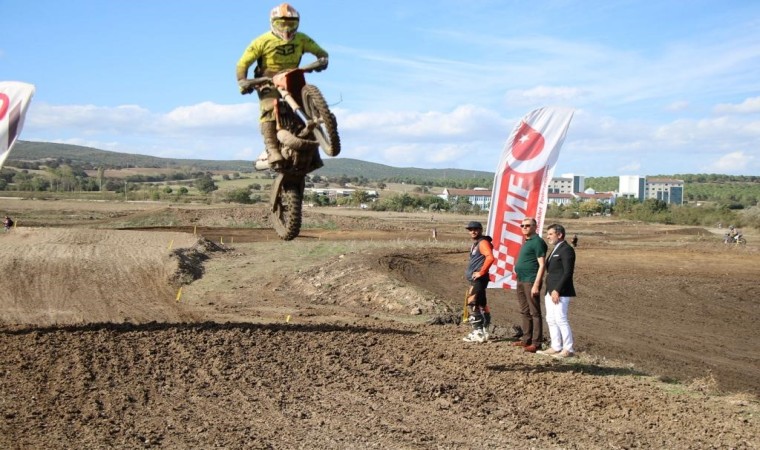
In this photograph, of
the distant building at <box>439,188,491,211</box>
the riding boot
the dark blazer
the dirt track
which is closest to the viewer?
the dirt track

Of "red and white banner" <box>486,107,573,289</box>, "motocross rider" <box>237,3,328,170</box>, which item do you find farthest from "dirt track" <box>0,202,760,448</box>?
"motocross rider" <box>237,3,328,170</box>

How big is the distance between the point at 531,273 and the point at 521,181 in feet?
5.25

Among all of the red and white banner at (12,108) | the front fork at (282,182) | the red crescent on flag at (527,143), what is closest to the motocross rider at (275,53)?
the front fork at (282,182)

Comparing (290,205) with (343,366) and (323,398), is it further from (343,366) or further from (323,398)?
(323,398)

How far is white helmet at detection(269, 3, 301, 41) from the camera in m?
10.5

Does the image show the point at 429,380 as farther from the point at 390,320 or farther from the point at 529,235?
the point at 390,320

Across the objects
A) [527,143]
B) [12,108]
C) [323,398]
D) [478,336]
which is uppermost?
[12,108]

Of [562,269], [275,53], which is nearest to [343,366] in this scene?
[562,269]

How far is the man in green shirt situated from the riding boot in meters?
4.52

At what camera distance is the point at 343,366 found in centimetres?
1241

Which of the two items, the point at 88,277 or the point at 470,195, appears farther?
the point at 470,195

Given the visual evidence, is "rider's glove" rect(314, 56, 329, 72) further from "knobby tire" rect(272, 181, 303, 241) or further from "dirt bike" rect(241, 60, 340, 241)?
"knobby tire" rect(272, 181, 303, 241)

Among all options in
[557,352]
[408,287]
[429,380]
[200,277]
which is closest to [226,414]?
[429,380]

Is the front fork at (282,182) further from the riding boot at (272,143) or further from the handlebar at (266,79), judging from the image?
the handlebar at (266,79)
